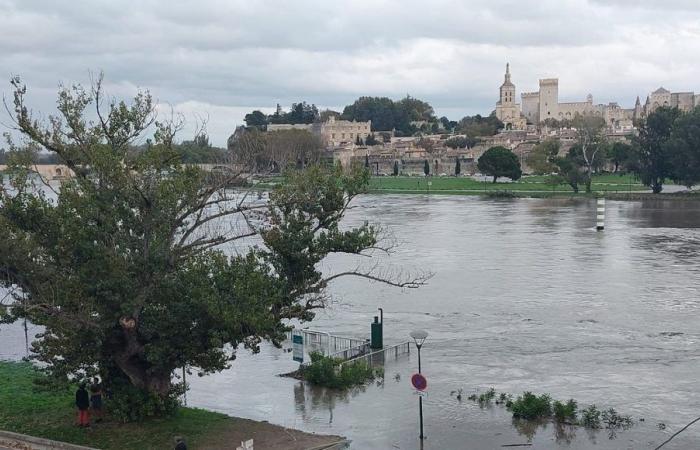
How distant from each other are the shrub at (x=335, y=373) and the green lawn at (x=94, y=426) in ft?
10.1

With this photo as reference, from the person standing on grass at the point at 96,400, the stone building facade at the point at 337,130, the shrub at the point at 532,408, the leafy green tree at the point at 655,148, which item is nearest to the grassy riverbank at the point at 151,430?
the person standing on grass at the point at 96,400

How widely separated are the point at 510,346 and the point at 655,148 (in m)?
67.0

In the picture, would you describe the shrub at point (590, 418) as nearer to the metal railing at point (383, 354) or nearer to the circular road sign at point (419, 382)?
the circular road sign at point (419, 382)

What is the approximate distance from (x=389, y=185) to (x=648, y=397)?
106 meters

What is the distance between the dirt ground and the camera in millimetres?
14781

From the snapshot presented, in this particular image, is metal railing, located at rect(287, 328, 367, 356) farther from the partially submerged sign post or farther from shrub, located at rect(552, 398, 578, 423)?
shrub, located at rect(552, 398, 578, 423)

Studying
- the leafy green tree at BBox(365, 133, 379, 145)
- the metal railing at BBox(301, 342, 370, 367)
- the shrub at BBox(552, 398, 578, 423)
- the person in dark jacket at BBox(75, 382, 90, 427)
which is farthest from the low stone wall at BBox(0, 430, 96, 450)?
the leafy green tree at BBox(365, 133, 379, 145)

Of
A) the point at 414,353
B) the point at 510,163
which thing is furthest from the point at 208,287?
the point at 510,163

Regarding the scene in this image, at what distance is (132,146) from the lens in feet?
54.4

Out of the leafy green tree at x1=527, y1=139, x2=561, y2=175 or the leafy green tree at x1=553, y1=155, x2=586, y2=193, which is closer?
the leafy green tree at x1=553, y1=155, x2=586, y2=193

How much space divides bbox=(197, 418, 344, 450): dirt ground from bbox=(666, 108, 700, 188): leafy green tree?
70.6 meters

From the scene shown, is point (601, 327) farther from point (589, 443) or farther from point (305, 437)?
point (305, 437)

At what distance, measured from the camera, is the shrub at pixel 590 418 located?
53.0 feet

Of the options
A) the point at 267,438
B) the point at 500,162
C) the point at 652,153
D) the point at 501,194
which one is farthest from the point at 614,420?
the point at 500,162
